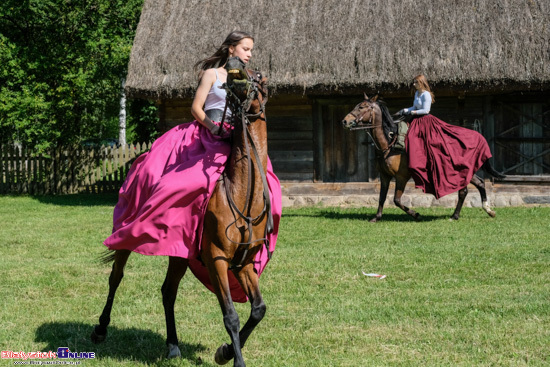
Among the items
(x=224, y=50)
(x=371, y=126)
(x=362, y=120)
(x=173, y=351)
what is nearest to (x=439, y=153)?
(x=371, y=126)

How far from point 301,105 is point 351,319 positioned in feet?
34.9

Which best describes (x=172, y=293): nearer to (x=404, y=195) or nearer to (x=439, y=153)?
(x=439, y=153)

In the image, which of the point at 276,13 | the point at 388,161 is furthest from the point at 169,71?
the point at 388,161

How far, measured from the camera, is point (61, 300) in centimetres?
685

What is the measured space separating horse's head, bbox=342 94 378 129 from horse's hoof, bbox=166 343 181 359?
25.0 feet

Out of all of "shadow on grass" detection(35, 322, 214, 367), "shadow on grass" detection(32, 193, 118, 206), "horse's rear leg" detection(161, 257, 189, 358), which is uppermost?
"horse's rear leg" detection(161, 257, 189, 358)

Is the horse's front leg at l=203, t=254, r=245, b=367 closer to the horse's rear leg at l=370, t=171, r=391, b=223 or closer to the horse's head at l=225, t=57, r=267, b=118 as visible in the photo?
the horse's head at l=225, t=57, r=267, b=118

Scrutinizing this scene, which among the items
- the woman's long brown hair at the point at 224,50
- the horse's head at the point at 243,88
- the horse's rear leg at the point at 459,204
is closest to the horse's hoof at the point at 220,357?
the horse's head at the point at 243,88

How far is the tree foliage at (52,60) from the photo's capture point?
19625 millimetres

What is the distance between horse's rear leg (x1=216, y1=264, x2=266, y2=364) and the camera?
4535 millimetres

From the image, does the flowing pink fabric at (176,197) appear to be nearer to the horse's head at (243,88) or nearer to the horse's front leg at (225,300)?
the horse's front leg at (225,300)

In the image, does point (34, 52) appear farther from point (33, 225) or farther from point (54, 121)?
point (33, 225)


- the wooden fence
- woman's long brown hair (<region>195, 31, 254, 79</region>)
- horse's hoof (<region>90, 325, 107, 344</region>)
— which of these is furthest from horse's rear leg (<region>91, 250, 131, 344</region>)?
the wooden fence

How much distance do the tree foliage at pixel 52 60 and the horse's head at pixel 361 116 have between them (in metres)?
10.3
